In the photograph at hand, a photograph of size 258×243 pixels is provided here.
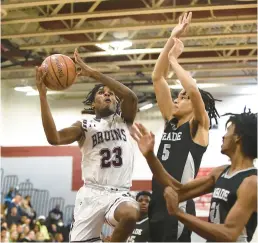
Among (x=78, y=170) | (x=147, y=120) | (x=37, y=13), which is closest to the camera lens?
(x=37, y=13)

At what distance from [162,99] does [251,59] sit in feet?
30.6

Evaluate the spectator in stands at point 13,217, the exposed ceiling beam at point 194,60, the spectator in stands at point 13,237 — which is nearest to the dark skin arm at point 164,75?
the exposed ceiling beam at point 194,60

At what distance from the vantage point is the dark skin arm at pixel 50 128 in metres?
4.29

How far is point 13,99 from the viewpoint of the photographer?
1805 centimetres

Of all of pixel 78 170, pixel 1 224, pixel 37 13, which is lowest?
pixel 1 224

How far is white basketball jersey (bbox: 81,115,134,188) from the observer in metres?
4.68

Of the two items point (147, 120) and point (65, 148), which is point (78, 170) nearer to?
point (65, 148)

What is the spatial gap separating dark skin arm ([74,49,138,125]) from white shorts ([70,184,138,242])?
0.72m

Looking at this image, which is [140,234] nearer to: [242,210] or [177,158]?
[177,158]

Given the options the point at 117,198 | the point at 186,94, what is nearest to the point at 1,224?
the point at 117,198

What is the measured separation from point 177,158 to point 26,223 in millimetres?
10577

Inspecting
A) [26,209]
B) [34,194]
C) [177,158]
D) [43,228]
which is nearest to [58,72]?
[177,158]

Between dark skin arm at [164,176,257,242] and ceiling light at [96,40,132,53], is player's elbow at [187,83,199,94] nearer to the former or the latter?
dark skin arm at [164,176,257,242]

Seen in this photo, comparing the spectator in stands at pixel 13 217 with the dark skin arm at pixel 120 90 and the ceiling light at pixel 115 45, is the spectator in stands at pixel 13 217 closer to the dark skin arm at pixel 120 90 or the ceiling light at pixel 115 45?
the ceiling light at pixel 115 45
